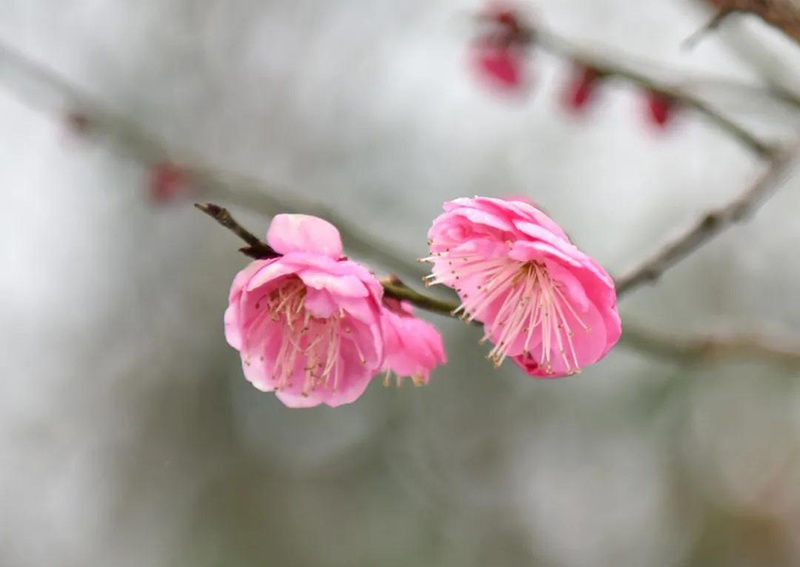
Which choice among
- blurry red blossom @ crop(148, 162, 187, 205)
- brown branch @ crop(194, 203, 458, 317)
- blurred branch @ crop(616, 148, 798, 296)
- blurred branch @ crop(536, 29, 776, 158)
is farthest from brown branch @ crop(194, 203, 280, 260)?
blurry red blossom @ crop(148, 162, 187, 205)

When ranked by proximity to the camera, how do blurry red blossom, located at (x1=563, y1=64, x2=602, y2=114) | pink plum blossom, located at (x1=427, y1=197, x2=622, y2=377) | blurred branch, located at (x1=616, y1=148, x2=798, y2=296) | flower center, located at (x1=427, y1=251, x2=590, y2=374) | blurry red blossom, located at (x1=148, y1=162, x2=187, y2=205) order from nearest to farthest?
pink plum blossom, located at (x1=427, y1=197, x2=622, y2=377), flower center, located at (x1=427, y1=251, x2=590, y2=374), blurred branch, located at (x1=616, y1=148, x2=798, y2=296), blurry red blossom, located at (x1=563, y1=64, x2=602, y2=114), blurry red blossom, located at (x1=148, y1=162, x2=187, y2=205)

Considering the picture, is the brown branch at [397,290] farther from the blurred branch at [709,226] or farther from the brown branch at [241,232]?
the blurred branch at [709,226]

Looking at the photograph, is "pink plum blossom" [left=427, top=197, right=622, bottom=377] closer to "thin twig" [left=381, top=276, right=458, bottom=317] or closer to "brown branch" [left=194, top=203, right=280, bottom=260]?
"thin twig" [left=381, top=276, right=458, bottom=317]

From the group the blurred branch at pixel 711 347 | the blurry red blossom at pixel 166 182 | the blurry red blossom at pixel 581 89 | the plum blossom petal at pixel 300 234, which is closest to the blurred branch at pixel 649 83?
the blurry red blossom at pixel 581 89

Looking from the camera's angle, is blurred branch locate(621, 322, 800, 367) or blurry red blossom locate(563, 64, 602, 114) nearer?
blurred branch locate(621, 322, 800, 367)

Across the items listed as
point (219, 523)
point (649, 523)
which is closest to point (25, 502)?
point (219, 523)

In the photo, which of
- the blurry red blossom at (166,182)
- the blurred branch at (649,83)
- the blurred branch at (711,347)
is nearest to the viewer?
the blurred branch at (649,83)

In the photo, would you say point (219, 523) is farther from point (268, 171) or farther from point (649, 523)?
point (649, 523)
